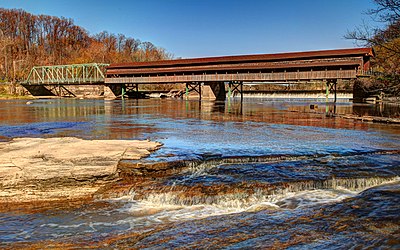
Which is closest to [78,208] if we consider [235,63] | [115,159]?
[115,159]

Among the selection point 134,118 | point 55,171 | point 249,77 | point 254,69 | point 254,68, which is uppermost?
point 254,68

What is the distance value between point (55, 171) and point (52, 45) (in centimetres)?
9584

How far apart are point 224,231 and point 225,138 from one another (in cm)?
786

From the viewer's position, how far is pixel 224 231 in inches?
192

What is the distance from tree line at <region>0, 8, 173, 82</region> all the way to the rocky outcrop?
74685mm

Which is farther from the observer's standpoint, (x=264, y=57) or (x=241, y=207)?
(x=264, y=57)

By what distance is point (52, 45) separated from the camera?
304 feet

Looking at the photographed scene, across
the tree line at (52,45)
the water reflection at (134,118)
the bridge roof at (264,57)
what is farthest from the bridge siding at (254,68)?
the tree line at (52,45)

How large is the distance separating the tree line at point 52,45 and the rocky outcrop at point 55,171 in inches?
2940

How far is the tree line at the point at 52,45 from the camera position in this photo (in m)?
82.4

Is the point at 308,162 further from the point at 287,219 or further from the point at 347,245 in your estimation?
the point at 347,245

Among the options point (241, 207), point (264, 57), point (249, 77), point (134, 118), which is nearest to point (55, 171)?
point (241, 207)

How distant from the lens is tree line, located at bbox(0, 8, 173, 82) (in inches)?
3246

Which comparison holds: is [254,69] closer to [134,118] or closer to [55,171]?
[134,118]
